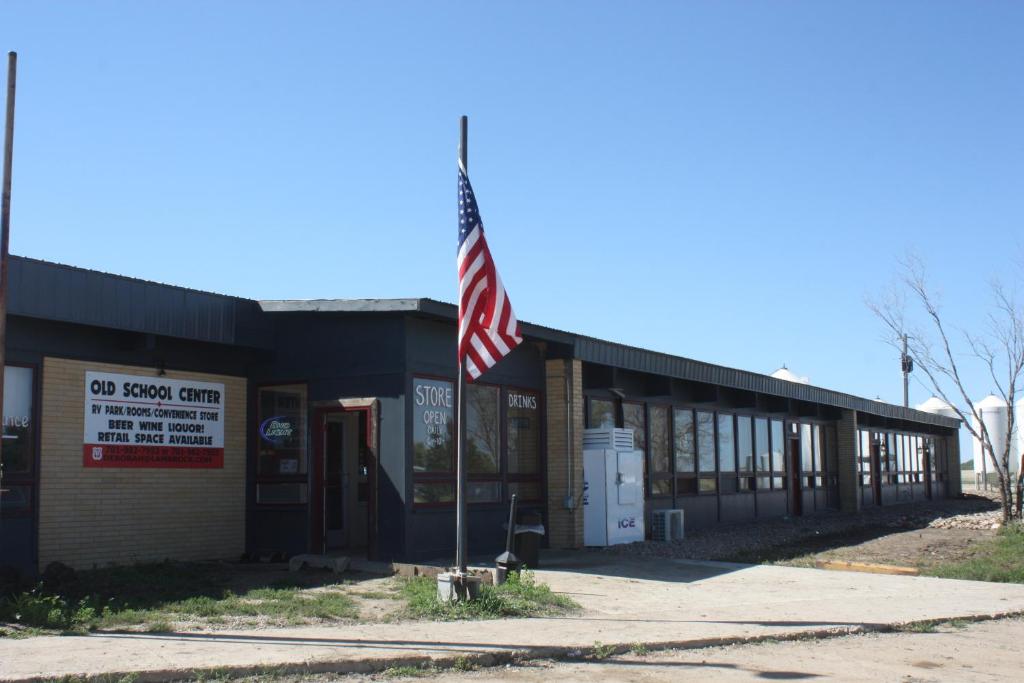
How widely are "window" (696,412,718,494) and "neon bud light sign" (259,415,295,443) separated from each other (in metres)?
10.8

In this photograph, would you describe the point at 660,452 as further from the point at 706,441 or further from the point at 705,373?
the point at 706,441

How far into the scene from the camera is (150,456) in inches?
594

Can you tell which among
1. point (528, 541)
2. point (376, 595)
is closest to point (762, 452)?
point (528, 541)

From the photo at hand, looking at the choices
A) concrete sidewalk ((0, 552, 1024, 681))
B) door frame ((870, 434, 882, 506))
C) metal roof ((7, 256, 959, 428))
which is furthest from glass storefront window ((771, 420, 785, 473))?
concrete sidewalk ((0, 552, 1024, 681))

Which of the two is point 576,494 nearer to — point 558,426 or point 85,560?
point 558,426

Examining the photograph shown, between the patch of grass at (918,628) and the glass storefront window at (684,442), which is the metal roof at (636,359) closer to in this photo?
the glass storefront window at (684,442)

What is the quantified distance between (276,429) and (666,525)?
8234 millimetres

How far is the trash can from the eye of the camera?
48.6ft

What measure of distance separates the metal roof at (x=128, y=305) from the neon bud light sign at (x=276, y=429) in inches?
47.4

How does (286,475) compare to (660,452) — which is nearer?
(286,475)

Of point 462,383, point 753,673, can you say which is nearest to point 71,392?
point 462,383

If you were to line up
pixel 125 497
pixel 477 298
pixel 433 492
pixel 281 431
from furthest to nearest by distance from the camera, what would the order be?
pixel 281 431 < pixel 433 492 < pixel 125 497 < pixel 477 298

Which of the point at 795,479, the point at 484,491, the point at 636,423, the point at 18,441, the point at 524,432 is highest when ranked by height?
the point at 636,423

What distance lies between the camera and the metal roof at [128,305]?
507 inches
